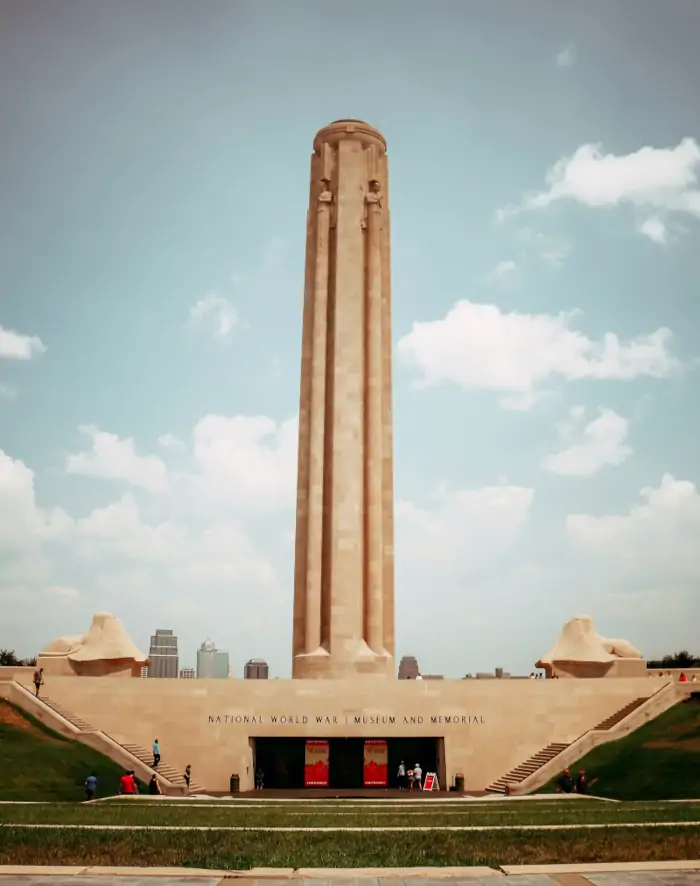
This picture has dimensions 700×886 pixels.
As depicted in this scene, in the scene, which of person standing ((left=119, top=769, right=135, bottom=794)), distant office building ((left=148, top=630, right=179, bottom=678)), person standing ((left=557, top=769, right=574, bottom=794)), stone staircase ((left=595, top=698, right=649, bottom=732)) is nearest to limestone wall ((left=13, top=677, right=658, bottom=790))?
stone staircase ((left=595, top=698, right=649, bottom=732))

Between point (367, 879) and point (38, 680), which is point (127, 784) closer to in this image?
point (38, 680)

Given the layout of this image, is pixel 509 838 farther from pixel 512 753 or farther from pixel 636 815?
pixel 512 753

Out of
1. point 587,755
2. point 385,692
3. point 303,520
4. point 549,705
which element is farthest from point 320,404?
→ point 587,755

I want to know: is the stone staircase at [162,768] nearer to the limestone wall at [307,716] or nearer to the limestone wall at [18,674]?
the limestone wall at [307,716]

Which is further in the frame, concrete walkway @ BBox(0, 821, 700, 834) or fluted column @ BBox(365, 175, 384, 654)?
fluted column @ BBox(365, 175, 384, 654)

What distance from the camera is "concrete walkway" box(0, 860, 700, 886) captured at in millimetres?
9508

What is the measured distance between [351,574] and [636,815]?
29985 millimetres

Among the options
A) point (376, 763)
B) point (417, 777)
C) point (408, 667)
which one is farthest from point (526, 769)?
point (408, 667)

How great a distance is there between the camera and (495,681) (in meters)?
42.5

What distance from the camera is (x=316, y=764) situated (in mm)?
39594

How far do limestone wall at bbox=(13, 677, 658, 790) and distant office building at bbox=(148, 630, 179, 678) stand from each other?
322ft

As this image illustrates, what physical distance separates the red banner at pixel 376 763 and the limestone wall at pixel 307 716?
1.85 ft

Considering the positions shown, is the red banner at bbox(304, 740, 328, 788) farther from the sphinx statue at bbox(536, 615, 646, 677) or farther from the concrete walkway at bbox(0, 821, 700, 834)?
the concrete walkway at bbox(0, 821, 700, 834)

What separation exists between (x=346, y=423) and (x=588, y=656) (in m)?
18.9
